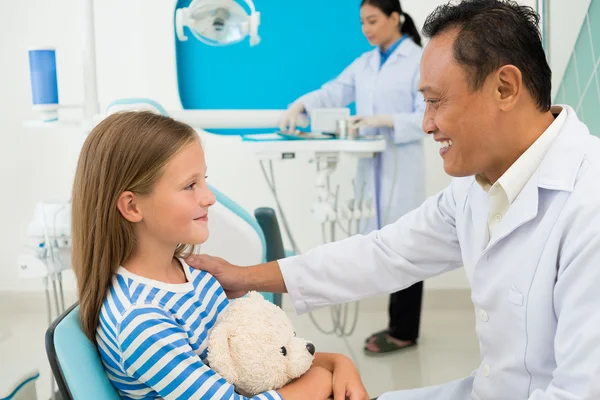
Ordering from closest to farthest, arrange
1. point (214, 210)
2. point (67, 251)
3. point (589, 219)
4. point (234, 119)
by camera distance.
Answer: point (589, 219)
point (214, 210)
point (67, 251)
point (234, 119)

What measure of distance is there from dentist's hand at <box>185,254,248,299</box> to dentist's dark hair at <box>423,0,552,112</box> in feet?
1.82

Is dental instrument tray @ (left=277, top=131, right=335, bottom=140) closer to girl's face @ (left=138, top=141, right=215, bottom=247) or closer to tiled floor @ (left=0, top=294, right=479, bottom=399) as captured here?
tiled floor @ (left=0, top=294, right=479, bottom=399)

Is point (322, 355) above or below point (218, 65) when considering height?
below

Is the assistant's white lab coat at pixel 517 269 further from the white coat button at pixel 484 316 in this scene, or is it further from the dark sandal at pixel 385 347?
the dark sandal at pixel 385 347

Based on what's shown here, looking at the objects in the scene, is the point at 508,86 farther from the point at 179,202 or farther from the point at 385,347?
the point at 385,347

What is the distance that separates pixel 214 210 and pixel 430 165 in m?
1.72

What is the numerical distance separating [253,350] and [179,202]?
262 mm

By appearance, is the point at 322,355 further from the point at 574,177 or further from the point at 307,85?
the point at 307,85

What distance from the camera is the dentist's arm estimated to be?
144 cm

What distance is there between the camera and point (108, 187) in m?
1.13

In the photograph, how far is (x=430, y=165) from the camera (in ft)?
11.0

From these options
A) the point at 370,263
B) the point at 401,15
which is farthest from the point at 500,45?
the point at 401,15

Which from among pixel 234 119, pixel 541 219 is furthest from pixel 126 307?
pixel 234 119

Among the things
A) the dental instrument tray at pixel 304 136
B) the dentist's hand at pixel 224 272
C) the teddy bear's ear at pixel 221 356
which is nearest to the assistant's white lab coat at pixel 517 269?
the dentist's hand at pixel 224 272
